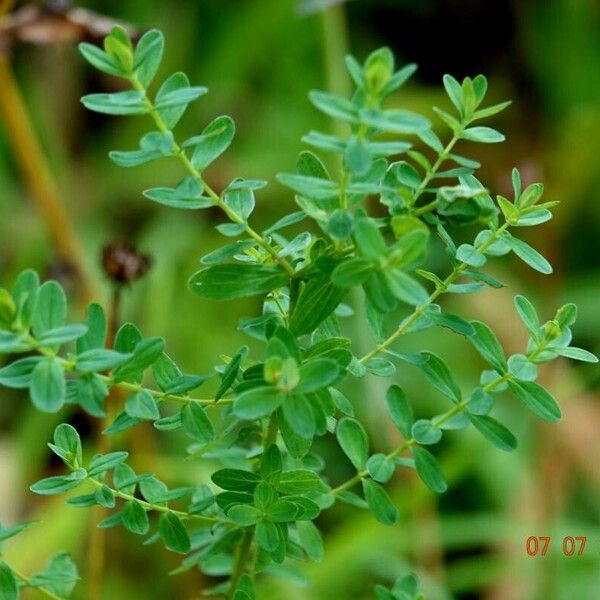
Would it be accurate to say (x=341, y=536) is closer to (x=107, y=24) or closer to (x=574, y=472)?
(x=574, y=472)

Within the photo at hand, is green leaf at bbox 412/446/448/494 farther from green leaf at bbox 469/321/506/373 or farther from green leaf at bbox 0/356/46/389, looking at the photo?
green leaf at bbox 0/356/46/389

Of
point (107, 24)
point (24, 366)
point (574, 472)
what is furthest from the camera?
point (574, 472)

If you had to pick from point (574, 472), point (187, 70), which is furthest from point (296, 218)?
point (187, 70)

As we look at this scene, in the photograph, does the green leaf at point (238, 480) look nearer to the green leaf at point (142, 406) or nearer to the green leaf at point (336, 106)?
the green leaf at point (142, 406)

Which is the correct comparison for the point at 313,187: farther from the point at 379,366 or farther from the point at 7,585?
the point at 7,585

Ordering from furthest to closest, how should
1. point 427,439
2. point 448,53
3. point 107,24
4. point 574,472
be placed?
point 448,53
point 574,472
point 107,24
point 427,439
